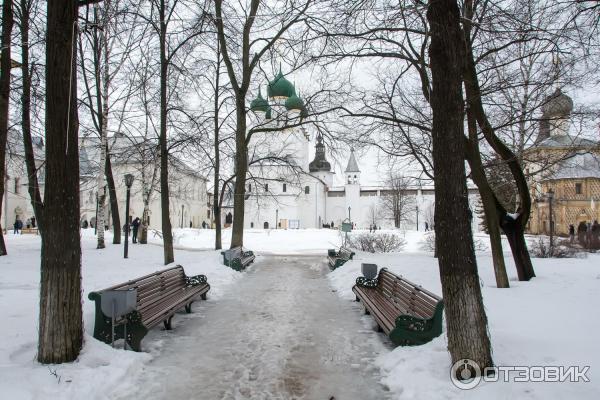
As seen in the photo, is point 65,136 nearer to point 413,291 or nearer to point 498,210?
point 413,291

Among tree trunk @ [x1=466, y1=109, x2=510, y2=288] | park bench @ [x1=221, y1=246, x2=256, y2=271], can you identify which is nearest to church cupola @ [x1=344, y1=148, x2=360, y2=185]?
park bench @ [x1=221, y1=246, x2=256, y2=271]

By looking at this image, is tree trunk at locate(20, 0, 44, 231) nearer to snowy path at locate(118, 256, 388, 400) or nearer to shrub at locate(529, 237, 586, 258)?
snowy path at locate(118, 256, 388, 400)

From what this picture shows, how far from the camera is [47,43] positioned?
225 inches

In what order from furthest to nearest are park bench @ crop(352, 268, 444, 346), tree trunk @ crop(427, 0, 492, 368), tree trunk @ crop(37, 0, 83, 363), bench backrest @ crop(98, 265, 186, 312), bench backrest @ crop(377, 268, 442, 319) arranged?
bench backrest @ crop(98, 265, 186, 312), bench backrest @ crop(377, 268, 442, 319), park bench @ crop(352, 268, 444, 346), tree trunk @ crop(37, 0, 83, 363), tree trunk @ crop(427, 0, 492, 368)

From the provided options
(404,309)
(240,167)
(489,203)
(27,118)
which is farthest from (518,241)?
(27,118)

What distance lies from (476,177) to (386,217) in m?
78.5

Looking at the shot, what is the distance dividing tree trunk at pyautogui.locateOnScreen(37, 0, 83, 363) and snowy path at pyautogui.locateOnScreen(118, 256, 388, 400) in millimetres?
1010

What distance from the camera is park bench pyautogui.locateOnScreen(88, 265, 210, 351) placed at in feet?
20.8

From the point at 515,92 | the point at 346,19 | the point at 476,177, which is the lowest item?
the point at 476,177

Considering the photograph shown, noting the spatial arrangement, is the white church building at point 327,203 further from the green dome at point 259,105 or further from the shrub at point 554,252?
the shrub at point 554,252

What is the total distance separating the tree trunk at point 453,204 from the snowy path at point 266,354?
1.09 metres

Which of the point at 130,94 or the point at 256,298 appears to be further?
the point at 130,94

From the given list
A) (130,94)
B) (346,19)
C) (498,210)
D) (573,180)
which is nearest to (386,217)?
(573,180)

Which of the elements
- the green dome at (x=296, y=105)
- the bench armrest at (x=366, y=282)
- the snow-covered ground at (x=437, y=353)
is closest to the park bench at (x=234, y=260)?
the snow-covered ground at (x=437, y=353)
